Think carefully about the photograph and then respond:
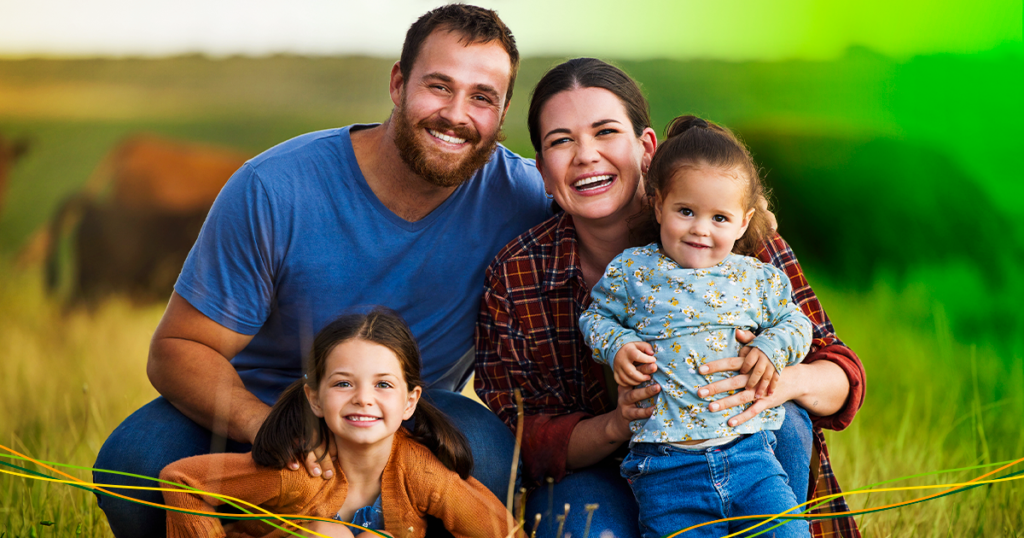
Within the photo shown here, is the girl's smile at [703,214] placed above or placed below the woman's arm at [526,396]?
above

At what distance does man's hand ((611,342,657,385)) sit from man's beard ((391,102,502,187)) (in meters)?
0.93

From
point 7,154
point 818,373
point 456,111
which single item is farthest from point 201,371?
point 7,154

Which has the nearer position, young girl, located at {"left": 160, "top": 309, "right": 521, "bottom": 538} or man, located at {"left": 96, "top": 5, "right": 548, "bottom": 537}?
young girl, located at {"left": 160, "top": 309, "right": 521, "bottom": 538}

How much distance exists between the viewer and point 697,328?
1.87 meters

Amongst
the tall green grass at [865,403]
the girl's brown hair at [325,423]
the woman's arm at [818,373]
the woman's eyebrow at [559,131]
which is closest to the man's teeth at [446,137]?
the woman's eyebrow at [559,131]

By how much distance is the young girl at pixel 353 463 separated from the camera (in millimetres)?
1864

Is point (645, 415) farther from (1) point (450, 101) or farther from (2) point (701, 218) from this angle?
(1) point (450, 101)

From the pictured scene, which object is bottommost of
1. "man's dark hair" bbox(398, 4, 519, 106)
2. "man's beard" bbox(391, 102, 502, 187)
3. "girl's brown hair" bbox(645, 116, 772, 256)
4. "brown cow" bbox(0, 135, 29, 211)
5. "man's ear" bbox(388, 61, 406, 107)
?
"girl's brown hair" bbox(645, 116, 772, 256)

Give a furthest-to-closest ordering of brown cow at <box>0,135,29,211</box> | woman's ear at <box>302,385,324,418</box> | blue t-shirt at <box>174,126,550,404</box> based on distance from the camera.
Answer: brown cow at <box>0,135,29,211</box> < blue t-shirt at <box>174,126,550,404</box> < woman's ear at <box>302,385,324,418</box>

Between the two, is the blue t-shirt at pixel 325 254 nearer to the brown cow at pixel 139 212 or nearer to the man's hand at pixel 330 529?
the man's hand at pixel 330 529

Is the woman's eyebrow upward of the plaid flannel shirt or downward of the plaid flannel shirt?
upward

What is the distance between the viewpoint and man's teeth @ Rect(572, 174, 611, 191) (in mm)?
2174

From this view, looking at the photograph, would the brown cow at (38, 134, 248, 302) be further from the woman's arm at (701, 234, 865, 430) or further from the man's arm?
the woman's arm at (701, 234, 865, 430)

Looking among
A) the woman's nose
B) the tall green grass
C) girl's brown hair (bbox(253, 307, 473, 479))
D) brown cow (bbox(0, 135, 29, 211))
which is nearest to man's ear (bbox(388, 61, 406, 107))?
the woman's nose
